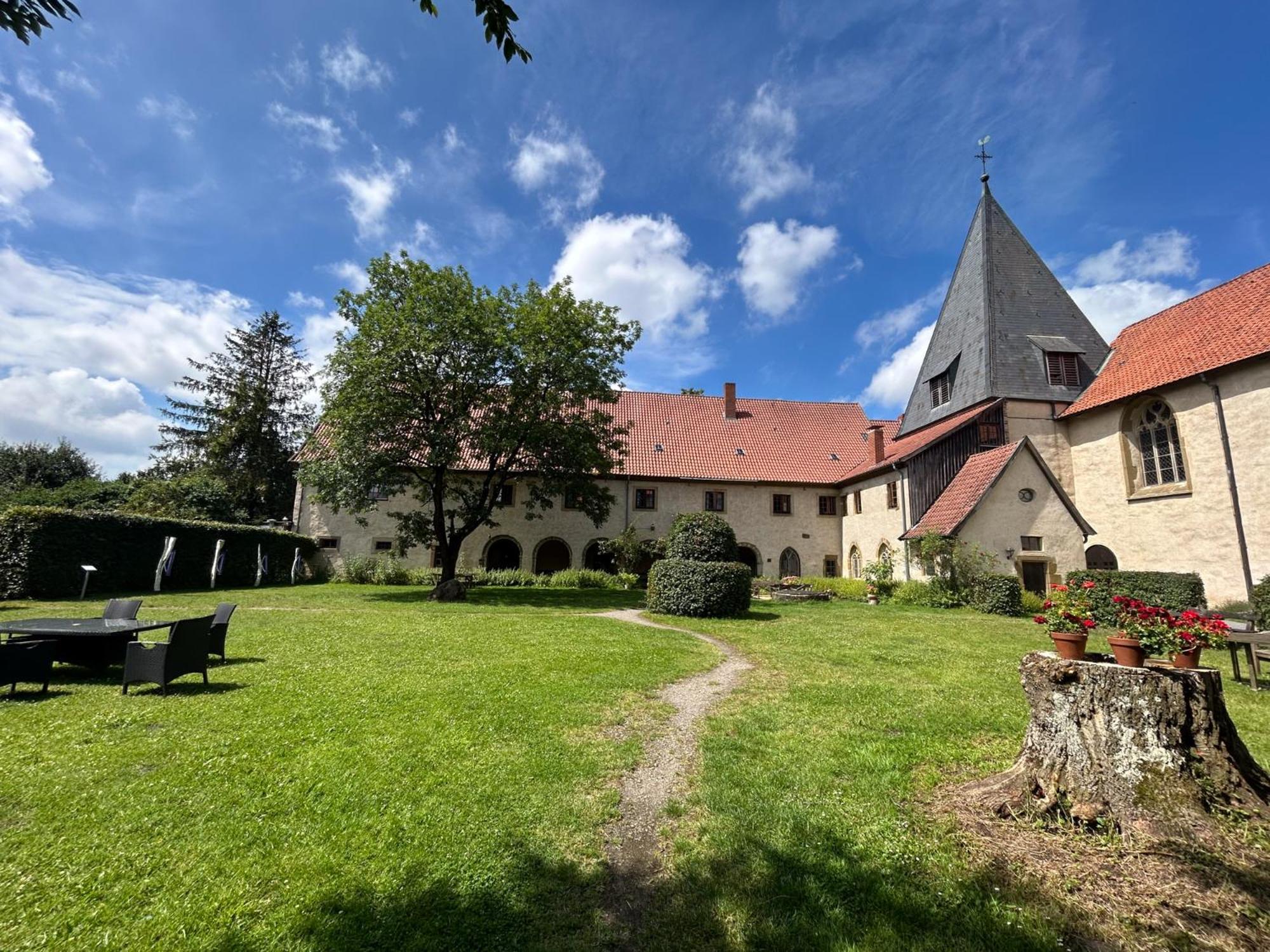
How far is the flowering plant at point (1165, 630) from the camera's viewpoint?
3934mm

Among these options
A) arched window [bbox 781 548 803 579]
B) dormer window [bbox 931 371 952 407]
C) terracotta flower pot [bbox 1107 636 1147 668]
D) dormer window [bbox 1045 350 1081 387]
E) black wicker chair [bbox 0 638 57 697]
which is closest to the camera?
terracotta flower pot [bbox 1107 636 1147 668]

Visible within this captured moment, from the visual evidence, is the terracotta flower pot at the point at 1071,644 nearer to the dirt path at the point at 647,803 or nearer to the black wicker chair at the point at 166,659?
the dirt path at the point at 647,803

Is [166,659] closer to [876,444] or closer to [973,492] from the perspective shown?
[973,492]

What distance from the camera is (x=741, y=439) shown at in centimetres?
3183

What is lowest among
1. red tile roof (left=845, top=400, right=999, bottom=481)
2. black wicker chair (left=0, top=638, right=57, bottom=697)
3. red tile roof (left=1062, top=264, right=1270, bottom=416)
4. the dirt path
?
the dirt path

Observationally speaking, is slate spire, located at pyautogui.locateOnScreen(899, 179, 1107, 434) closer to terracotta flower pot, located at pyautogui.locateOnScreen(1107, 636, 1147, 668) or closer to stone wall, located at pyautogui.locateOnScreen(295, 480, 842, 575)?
stone wall, located at pyautogui.locateOnScreen(295, 480, 842, 575)

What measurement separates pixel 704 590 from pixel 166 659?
35.4 feet

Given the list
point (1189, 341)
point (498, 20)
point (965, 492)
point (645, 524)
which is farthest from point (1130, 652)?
point (645, 524)

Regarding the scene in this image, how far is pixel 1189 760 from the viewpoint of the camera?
3.49 m

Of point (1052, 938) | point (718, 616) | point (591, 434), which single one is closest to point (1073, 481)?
point (718, 616)

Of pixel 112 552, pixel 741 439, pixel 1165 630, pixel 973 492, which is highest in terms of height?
pixel 741 439

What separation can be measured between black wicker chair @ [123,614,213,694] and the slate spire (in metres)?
25.5

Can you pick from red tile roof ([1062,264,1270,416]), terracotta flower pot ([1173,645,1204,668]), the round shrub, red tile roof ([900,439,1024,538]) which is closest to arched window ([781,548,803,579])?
red tile roof ([900,439,1024,538])

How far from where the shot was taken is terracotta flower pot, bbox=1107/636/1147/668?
393 centimetres
